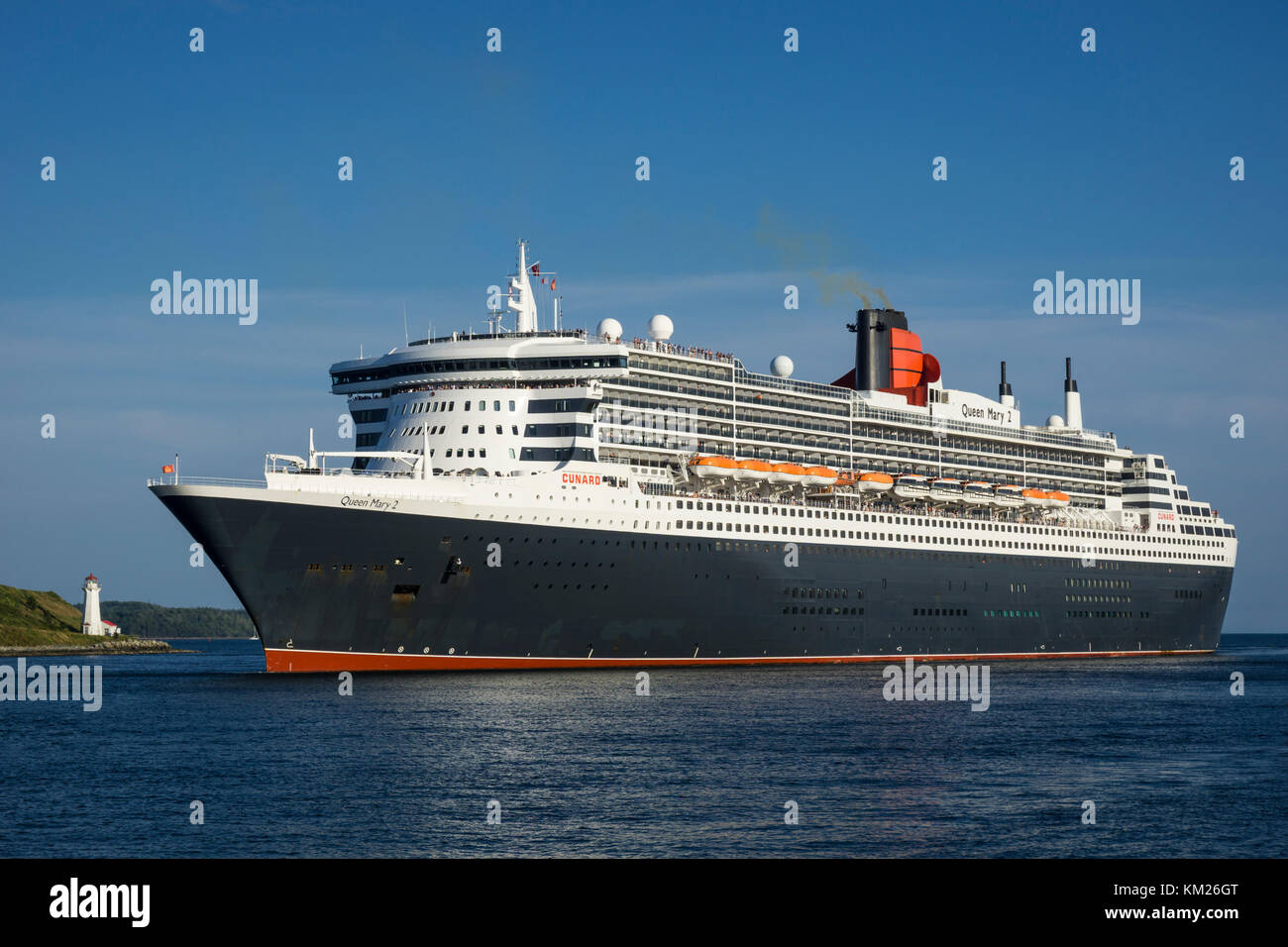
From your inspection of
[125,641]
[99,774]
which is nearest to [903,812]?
[99,774]

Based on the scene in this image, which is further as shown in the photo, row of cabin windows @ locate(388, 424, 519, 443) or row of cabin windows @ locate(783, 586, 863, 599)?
row of cabin windows @ locate(783, 586, 863, 599)

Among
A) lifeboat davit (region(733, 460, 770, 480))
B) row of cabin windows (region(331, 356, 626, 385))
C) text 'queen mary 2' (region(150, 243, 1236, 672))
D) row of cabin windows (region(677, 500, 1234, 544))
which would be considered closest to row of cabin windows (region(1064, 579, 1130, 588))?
text 'queen mary 2' (region(150, 243, 1236, 672))

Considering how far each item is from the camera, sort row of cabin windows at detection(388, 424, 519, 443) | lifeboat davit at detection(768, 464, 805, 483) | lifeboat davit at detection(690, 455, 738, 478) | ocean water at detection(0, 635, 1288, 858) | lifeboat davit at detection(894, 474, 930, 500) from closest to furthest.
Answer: ocean water at detection(0, 635, 1288, 858) → row of cabin windows at detection(388, 424, 519, 443) → lifeboat davit at detection(690, 455, 738, 478) → lifeboat davit at detection(768, 464, 805, 483) → lifeboat davit at detection(894, 474, 930, 500)

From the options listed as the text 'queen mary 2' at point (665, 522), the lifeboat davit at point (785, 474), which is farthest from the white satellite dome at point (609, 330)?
the lifeboat davit at point (785, 474)

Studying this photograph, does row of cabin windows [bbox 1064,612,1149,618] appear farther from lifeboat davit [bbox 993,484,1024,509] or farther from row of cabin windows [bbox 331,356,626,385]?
row of cabin windows [bbox 331,356,626,385]

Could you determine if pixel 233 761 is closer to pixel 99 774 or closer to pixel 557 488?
pixel 99 774

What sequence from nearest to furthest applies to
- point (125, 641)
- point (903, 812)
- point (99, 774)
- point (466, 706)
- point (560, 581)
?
point (903, 812), point (99, 774), point (466, 706), point (560, 581), point (125, 641)
